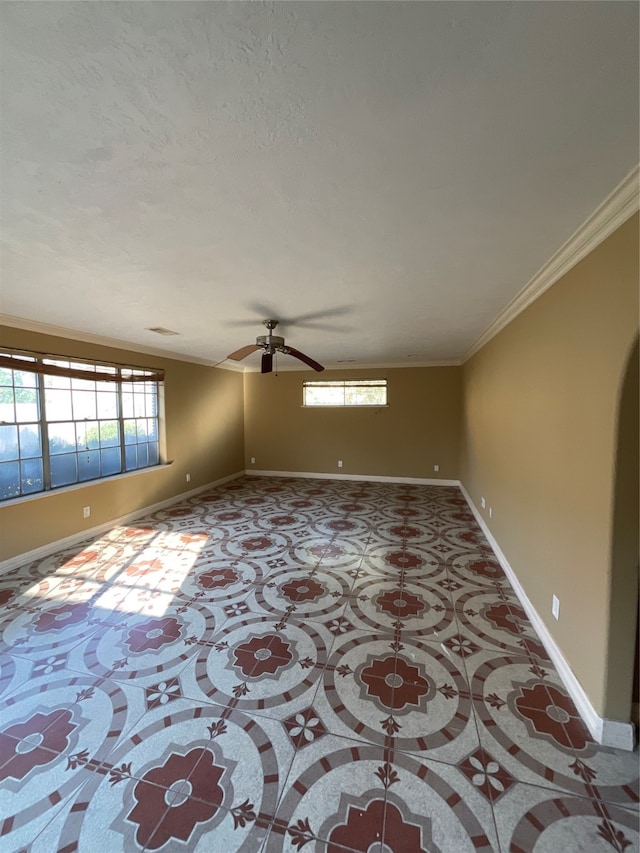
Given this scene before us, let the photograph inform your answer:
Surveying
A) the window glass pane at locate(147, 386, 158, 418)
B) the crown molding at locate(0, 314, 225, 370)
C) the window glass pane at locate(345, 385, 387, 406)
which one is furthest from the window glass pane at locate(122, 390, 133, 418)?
the window glass pane at locate(345, 385, 387, 406)

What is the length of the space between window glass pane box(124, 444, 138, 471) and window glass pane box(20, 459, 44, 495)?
3.73ft

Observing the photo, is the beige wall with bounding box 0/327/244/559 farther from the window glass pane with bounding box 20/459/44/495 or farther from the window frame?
the window frame

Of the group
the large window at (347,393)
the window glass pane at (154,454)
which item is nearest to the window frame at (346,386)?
the large window at (347,393)

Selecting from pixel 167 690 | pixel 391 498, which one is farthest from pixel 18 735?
pixel 391 498

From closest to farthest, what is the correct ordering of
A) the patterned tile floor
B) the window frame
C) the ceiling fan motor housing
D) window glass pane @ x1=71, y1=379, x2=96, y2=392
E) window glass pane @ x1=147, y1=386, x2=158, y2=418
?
1. the patterned tile floor
2. the ceiling fan motor housing
3. window glass pane @ x1=71, y1=379, x2=96, y2=392
4. window glass pane @ x1=147, y1=386, x2=158, y2=418
5. the window frame

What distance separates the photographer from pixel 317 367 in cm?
360

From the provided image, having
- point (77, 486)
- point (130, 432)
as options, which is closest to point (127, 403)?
point (130, 432)

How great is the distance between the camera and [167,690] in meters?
1.84

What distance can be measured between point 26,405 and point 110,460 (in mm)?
1260

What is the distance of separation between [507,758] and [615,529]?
1.13 metres

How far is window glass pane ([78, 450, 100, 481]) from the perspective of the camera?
4.08 m

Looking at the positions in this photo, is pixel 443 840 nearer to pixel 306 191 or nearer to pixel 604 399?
pixel 604 399

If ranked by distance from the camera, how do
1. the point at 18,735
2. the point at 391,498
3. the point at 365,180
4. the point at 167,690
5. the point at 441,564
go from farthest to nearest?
the point at 391,498
the point at 441,564
the point at 167,690
the point at 18,735
the point at 365,180

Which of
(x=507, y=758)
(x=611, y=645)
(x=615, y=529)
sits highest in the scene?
(x=615, y=529)
